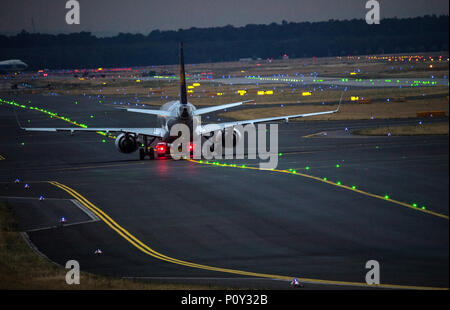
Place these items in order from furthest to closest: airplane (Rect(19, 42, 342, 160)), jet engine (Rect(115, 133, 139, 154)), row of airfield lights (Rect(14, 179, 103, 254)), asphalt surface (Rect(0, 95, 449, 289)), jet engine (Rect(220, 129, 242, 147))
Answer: jet engine (Rect(220, 129, 242, 147))
jet engine (Rect(115, 133, 139, 154))
airplane (Rect(19, 42, 342, 160))
row of airfield lights (Rect(14, 179, 103, 254))
asphalt surface (Rect(0, 95, 449, 289))

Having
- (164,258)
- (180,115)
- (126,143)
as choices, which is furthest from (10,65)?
(164,258)

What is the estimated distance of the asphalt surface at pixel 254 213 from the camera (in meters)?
25.4

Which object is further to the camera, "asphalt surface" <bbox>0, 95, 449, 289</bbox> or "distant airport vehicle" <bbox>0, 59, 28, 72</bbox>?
"distant airport vehicle" <bbox>0, 59, 28, 72</bbox>

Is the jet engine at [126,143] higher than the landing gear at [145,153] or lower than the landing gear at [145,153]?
higher

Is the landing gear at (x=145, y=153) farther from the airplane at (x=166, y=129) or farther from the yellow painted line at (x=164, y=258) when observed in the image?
the yellow painted line at (x=164, y=258)

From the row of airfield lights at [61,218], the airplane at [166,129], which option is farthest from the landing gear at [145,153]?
the row of airfield lights at [61,218]

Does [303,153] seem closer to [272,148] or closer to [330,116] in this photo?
[272,148]

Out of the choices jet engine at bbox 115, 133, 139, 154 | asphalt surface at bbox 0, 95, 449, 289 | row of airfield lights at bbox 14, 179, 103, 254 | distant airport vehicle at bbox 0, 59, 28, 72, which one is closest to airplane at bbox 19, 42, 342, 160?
jet engine at bbox 115, 133, 139, 154

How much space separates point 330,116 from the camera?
98562mm

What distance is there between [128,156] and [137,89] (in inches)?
4651

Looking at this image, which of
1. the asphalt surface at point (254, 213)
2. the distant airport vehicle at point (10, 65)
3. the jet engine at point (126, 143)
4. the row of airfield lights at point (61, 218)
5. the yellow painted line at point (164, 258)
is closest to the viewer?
the yellow painted line at point (164, 258)

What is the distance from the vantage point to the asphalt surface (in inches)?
999

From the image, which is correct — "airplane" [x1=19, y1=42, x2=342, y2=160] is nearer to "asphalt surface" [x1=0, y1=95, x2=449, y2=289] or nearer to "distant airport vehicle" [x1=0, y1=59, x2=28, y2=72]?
"asphalt surface" [x1=0, y1=95, x2=449, y2=289]

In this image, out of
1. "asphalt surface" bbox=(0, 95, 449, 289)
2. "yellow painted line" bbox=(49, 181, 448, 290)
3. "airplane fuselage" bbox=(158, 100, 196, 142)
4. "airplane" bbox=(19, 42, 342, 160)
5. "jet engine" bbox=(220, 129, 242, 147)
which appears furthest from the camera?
"jet engine" bbox=(220, 129, 242, 147)
